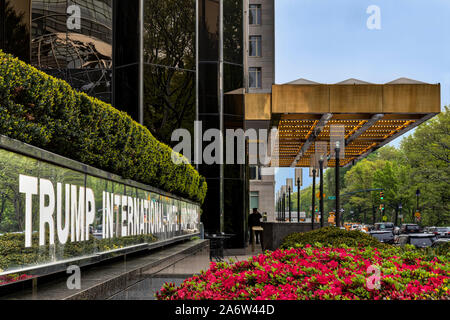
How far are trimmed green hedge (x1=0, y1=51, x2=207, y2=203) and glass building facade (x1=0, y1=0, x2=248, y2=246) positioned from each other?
415 inches

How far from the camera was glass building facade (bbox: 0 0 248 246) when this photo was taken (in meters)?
20.7

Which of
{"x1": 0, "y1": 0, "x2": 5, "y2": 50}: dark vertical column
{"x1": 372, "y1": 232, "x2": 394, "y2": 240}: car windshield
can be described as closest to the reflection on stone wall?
{"x1": 0, "y1": 0, "x2": 5, "y2": 50}: dark vertical column

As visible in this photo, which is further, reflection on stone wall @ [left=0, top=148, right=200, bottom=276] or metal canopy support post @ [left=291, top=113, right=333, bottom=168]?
metal canopy support post @ [left=291, top=113, right=333, bottom=168]

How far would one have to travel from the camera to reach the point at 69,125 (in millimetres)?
6195

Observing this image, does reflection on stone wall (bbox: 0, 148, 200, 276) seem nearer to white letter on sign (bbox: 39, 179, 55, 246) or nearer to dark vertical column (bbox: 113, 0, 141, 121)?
white letter on sign (bbox: 39, 179, 55, 246)

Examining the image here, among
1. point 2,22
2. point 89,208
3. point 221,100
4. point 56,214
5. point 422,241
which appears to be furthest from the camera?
point 422,241

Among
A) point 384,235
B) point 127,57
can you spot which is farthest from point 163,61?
point 384,235

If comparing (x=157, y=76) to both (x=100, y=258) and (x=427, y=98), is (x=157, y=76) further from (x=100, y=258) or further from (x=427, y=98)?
(x=100, y=258)

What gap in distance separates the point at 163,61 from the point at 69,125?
50.4 feet

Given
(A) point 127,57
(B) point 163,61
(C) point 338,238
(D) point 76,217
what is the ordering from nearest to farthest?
1. (D) point 76,217
2. (C) point 338,238
3. (A) point 127,57
4. (B) point 163,61

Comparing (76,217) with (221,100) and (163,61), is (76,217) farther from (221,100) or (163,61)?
(221,100)

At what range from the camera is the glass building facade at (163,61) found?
67.9 feet
